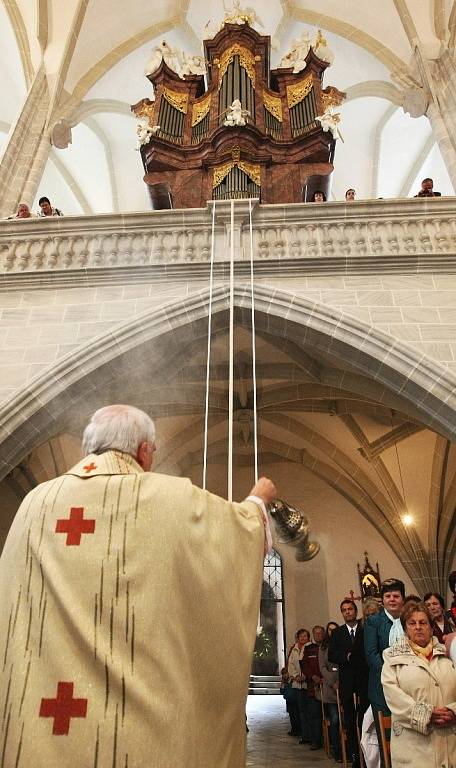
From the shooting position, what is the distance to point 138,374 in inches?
234

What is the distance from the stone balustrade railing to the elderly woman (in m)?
3.67

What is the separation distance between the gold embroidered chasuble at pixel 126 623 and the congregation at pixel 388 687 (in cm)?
163

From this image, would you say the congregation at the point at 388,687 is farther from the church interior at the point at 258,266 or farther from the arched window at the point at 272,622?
the arched window at the point at 272,622

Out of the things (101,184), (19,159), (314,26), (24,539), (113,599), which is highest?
(314,26)

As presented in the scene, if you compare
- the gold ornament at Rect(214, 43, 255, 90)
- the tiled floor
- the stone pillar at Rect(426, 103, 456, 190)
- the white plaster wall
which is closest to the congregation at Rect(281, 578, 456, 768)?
the tiled floor

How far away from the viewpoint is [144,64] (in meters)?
12.8

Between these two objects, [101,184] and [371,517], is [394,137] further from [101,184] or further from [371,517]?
[371,517]

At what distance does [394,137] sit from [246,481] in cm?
910

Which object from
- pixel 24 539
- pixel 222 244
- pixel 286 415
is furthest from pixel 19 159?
pixel 24 539

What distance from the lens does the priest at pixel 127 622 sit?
1280 millimetres

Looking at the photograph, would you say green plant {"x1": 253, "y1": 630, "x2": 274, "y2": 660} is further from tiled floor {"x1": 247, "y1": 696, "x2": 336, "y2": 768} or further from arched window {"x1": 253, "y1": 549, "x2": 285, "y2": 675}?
tiled floor {"x1": 247, "y1": 696, "x2": 336, "y2": 768}

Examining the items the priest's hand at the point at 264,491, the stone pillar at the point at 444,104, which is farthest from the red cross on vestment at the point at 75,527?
the stone pillar at the point at 444,104

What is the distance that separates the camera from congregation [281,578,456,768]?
266 cm

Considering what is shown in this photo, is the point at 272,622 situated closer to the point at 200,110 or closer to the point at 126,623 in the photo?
the point at 200,110
